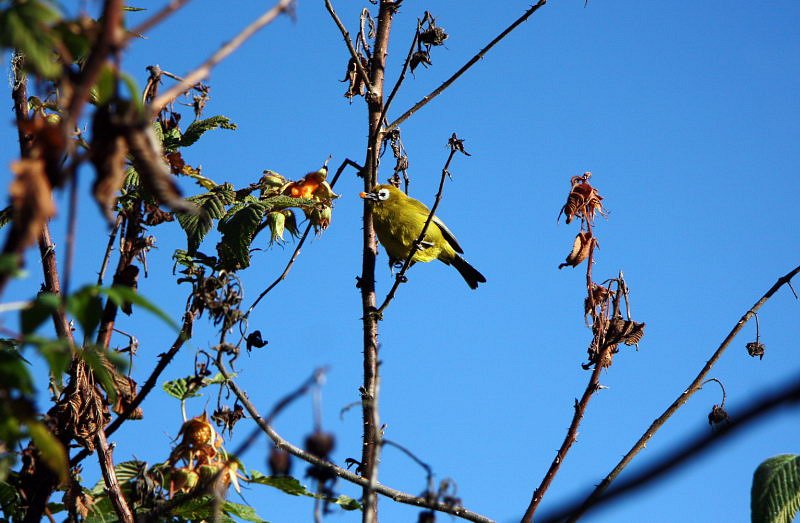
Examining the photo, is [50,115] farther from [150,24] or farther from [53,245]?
[150,24]

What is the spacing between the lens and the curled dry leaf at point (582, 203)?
415cm

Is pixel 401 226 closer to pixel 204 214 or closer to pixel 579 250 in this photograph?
pixel 579 250

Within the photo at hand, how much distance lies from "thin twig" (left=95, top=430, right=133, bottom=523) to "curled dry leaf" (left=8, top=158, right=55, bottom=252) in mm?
2251

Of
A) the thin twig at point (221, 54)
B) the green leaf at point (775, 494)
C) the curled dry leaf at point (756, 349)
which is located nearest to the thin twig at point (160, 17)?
the thin twig at point (221, 54)

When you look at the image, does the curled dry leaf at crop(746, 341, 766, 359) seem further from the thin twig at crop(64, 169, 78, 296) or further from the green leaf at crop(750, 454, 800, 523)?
the thin twig at crop(64, 169, 78, 296)

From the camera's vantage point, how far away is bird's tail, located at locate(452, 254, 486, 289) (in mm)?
9945

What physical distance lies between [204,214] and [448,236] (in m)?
5.54

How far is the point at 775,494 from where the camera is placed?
1.83 meters

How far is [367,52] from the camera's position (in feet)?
14.9

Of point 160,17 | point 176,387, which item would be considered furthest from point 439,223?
point 160,17

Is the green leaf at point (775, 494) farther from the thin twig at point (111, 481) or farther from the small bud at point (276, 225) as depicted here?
the small bud at point (276, 225)

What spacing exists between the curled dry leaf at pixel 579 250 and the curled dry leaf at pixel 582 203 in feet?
0.40

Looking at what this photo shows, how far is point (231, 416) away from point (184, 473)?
25 centimetres

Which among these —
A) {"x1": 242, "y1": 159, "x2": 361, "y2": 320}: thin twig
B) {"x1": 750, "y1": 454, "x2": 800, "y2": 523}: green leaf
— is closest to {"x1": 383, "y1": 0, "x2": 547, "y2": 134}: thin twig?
{"x1": 242, "y1": 159, "x2": 361, "y2": 320}: thin twig
